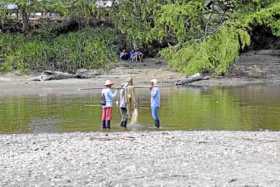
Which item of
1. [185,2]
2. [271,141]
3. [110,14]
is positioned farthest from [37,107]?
[110,14]

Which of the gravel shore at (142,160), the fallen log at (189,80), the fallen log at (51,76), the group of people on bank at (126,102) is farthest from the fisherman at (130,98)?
the fallen log at (51,76)

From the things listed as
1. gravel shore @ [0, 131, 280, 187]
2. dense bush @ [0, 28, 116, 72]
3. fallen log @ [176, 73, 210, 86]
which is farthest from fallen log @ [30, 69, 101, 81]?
gravel shore @ [0, 131, 280, 187]

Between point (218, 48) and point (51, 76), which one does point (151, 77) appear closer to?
point (218, 48)

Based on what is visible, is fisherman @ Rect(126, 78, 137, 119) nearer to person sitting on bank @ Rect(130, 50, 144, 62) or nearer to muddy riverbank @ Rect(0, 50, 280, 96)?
muddy riverbank @ Rect(0, 50, 280, 96)

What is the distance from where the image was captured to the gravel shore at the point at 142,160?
37.5 ft

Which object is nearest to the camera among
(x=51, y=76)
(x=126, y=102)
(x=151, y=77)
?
(x=126, y=102)

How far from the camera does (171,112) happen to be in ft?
81.7

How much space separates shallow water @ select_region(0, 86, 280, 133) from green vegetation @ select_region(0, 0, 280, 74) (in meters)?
5.42

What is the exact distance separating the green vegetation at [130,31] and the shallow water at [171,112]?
5.42 m

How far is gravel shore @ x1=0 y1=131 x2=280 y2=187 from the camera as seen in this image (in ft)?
37.5

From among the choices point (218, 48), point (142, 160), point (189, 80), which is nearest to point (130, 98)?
point (142, 160)

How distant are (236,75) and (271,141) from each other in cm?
2493

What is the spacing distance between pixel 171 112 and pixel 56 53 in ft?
65.4

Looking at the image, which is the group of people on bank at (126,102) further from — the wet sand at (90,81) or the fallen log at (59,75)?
the fallen log at (59,75)
